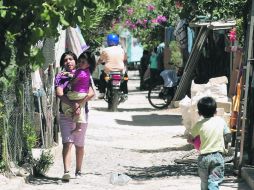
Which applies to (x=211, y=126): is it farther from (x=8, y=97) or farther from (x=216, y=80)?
(x=216, y=80)

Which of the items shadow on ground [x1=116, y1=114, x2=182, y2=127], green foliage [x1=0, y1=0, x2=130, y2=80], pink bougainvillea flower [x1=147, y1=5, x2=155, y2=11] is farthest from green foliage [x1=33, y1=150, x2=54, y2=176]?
pink bougainvillea flower [x1=147, y1=5, x2=155, y2=11]

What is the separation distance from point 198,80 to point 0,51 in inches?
612

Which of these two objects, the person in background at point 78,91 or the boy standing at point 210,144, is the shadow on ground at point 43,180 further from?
the boy standing at point 210,144

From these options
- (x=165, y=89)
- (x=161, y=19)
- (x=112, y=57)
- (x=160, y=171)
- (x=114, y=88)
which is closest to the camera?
(x=160, y=171)

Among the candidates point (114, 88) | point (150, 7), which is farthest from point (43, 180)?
point (150, 7)

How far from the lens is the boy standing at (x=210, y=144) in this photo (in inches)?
299

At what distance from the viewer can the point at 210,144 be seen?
7.66m

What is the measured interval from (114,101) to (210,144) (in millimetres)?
12369

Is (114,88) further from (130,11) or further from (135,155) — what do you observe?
(130,11)

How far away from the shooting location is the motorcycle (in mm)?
19547

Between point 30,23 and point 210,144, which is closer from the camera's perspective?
point 30,23

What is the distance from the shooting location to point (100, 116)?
18.7m

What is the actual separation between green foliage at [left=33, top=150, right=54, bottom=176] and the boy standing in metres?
2.79

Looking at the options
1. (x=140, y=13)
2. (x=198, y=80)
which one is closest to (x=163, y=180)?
(x=198, y=80)
